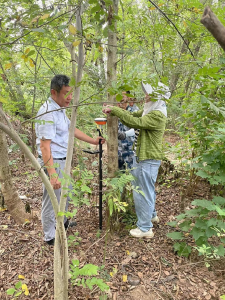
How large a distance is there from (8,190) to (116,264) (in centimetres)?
175

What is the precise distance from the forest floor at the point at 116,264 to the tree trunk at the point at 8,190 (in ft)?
0.47

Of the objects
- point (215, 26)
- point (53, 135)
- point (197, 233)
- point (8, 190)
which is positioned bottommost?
point (197, 233)

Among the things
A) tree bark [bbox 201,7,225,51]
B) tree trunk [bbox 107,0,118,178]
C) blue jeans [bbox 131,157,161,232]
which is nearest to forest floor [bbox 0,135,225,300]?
blue jeans [bbox 131,157,161,232]

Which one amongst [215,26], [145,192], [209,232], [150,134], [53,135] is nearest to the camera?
[215,26]

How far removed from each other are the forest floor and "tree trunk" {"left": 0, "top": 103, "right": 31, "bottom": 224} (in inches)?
5.7

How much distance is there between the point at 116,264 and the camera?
2.29 meters

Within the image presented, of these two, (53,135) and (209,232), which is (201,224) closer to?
(209,232)

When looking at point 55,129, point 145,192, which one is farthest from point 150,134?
point 55,129

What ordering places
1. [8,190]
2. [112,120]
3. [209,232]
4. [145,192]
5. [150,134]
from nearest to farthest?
1. [209,232]
2. [112,120]
3. [150,134]
4. [145,192]
5. [8,190]

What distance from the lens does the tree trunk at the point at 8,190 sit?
2.70 m

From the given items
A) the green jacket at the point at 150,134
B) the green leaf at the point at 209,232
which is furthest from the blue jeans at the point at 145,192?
the green leaf at the point at 209,232

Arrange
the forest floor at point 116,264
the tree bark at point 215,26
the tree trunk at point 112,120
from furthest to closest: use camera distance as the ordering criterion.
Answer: the tree trunk at point 112,120
the forest floor at point 116,264
the tree bark at point 215,26

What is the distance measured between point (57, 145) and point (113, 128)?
0.71 metres

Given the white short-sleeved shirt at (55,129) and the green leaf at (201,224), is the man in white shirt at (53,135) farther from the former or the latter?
the green leaf at (201,224)
